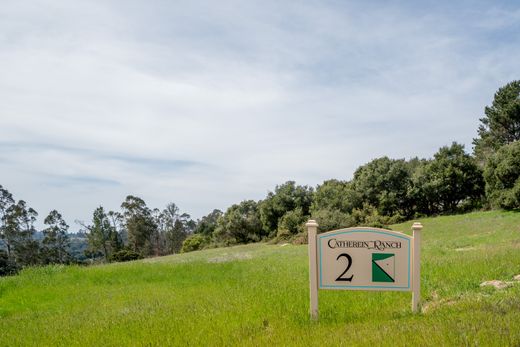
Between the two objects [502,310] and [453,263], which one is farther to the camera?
[453,263]

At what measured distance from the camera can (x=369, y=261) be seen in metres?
6.27

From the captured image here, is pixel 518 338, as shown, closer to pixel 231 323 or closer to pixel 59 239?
pixel 231 323

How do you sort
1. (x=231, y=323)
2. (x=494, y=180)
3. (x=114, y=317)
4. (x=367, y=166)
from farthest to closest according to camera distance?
(x=367, y=166) → (x=494, y=180) → (x=114, y=317) → (x=231, y=323)

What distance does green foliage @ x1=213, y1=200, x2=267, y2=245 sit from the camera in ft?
207

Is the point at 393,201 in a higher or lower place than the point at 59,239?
higher

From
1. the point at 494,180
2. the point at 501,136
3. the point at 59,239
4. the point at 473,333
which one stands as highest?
the point at 501,136

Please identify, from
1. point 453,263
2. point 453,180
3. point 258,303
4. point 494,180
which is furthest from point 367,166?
point 258,303

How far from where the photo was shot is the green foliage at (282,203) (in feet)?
197

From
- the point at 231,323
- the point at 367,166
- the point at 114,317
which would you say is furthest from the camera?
the point at 367,166

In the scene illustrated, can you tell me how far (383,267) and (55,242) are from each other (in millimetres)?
74559

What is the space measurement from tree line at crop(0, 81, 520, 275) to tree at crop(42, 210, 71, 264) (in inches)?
6.1

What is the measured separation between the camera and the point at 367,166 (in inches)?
2186

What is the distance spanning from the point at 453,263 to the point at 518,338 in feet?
22.8

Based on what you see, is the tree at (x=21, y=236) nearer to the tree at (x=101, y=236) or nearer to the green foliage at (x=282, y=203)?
the tree at (x=101, y=236)
